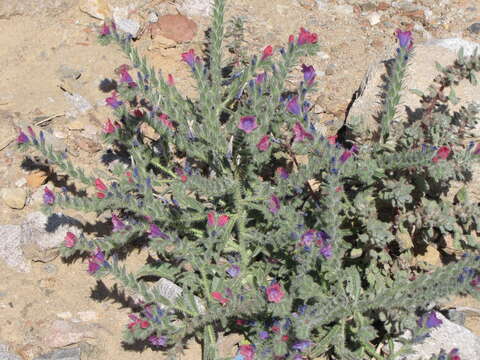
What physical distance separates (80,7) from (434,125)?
3779 mm

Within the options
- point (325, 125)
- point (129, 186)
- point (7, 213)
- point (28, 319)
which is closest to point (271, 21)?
point (325, 125)

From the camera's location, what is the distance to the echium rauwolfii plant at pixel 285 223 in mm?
3383

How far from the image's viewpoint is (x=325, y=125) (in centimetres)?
508

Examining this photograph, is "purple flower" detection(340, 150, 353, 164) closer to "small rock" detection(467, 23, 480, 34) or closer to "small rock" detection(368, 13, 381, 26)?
"small rock" detection(368, 13, 381, 26)

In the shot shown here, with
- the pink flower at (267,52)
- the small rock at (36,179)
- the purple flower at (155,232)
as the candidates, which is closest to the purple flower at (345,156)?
the pink flower at (267,52)

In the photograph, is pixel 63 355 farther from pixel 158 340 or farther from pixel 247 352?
pixel 247 352

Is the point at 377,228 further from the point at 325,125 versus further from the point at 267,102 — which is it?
the point at 325,125

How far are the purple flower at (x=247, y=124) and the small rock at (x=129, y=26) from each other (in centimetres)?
268

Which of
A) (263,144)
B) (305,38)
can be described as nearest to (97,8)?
(305,38)

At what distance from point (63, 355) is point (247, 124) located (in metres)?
1.98

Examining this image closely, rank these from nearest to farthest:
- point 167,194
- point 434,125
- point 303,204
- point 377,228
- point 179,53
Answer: point 377,228 < point 434,125 < point 303,204 < point 167,194 < point 179,53

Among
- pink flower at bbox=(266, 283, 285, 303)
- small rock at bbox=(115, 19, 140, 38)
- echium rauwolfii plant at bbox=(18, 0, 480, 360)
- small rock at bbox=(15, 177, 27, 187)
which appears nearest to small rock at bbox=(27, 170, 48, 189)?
small rock at bbox=(15, 177, 27, 187)

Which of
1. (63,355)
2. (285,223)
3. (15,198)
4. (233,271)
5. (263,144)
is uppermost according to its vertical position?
(263,144)

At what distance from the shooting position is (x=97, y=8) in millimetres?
5637
